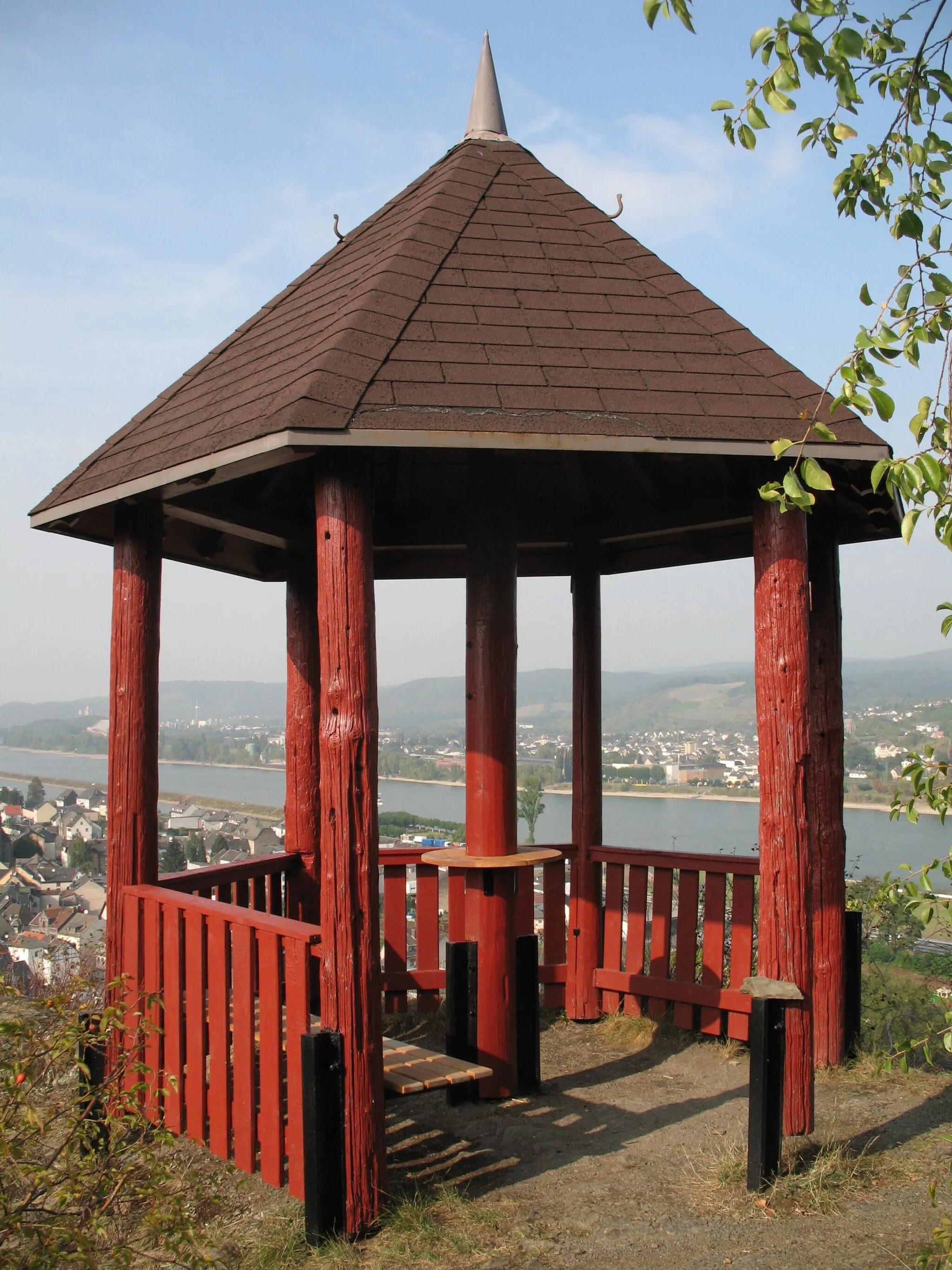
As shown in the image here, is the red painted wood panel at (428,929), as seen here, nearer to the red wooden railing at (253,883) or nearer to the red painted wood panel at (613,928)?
the red wooden railing at (253,883)

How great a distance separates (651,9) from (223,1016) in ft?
12.4

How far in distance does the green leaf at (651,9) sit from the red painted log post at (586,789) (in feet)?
15.1

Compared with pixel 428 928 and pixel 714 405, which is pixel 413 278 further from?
pixel 428 928

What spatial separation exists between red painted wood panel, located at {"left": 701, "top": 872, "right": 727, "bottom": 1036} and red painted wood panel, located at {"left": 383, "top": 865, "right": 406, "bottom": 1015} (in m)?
1.84

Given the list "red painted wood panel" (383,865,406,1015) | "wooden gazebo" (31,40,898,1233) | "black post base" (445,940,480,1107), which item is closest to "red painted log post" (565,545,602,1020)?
"wooden gazebo" (31,40,898,1233)

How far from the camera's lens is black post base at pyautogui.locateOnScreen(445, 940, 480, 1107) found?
5137 millimetres

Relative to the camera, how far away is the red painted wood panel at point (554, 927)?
6.81 meters

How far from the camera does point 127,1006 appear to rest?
336 centimetres

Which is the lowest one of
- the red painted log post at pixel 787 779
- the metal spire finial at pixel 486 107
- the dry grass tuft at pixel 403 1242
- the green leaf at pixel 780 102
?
the dry grass tuft at pixel 403 1242

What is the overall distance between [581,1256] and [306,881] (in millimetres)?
3279

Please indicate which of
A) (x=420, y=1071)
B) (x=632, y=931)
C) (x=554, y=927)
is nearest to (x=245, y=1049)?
(x=420, y=1071)

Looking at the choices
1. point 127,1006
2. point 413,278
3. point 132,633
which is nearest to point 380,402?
point 413,278

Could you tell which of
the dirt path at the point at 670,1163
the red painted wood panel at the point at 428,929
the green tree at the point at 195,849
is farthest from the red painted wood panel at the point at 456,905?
the green tree at the point at 195,849

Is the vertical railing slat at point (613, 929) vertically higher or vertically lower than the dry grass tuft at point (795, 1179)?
higher
